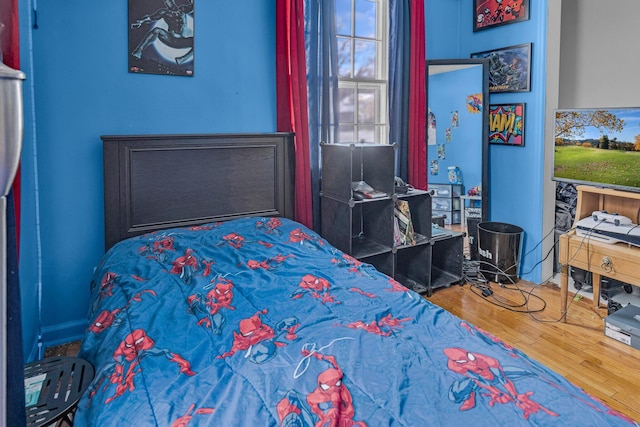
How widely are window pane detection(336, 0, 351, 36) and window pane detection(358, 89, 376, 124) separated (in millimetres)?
454

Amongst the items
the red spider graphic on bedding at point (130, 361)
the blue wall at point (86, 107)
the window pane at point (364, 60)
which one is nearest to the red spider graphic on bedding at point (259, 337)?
the red spider graphic on bedding at point (130, 361)

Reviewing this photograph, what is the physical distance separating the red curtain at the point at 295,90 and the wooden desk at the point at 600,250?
1.67m

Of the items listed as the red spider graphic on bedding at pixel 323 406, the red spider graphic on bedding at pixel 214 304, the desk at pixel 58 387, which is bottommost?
the desk at pixel 58 387

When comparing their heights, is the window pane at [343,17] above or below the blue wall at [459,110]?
above

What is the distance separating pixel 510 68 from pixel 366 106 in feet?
3.86

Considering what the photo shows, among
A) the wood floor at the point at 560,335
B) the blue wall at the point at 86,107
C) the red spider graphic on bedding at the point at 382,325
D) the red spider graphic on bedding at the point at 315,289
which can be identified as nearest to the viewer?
the red spider graphic on bedding at the point at 382,325

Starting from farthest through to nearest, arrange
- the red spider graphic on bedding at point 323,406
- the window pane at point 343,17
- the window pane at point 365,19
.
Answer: the window pane at point 365,19, the window pane at point 343,17, the red spider graphic on bedding at point 323,406

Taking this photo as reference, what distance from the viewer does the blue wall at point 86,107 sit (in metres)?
2.27

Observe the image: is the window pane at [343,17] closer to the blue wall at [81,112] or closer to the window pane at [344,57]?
the window pane at [344,57]

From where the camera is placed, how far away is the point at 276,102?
2979 mm

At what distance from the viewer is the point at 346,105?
3.32 m

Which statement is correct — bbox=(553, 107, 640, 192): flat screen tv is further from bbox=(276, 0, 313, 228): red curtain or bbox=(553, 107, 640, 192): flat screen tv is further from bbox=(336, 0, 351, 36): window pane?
bbox=(276, 0, 313, 228): red curtain

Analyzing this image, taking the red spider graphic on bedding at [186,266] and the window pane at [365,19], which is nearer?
the red spider graphic on bedding at [186,266]

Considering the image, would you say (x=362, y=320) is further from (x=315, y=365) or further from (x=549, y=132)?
(x=549, y=132)
